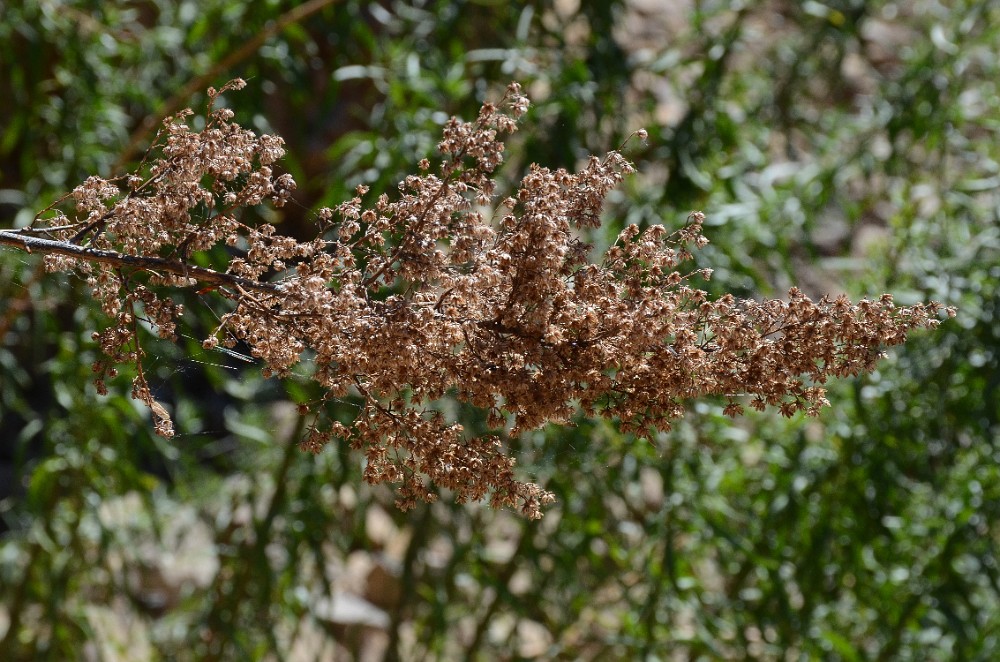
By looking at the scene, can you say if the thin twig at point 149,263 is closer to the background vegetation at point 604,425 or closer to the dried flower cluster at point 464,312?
the dried flower cluster at point 464,312

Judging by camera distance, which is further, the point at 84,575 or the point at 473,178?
the point at 84,575

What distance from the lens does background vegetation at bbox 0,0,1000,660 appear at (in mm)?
1684

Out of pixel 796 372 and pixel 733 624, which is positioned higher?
pixel 796 372

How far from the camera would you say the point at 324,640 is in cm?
192

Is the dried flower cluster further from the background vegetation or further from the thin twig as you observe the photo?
the background vegetation

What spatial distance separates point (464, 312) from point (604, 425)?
3.39ft

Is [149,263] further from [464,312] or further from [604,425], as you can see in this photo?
[604,425]

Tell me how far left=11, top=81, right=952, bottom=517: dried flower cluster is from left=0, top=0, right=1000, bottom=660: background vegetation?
88 cm

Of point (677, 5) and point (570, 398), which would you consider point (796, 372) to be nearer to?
point (570, 398)

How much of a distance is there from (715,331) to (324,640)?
56.6 inches

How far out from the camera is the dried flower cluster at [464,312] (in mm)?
629

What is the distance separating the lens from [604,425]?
1.64 m

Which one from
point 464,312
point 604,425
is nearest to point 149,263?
point 464,312

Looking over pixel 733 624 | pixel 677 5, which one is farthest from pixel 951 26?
pixel 677 5
